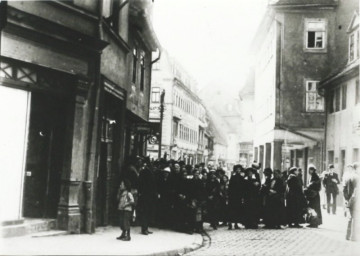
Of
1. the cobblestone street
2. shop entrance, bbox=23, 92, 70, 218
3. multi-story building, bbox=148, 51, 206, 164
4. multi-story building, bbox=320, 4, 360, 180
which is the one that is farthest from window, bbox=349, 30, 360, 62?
multi-story building, bbox=148, 51, 206, 164

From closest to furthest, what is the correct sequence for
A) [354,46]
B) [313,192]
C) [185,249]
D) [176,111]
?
[185,249] → [313,192] → [354,46] → [176,111]

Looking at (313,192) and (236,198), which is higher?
(313,192)

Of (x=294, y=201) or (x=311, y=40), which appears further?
(x=311, y=40)

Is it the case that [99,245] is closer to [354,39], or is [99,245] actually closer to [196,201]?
[196,201]

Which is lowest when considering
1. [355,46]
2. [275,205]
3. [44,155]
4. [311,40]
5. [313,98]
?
[275,205]

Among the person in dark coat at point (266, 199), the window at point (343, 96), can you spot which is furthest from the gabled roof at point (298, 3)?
the person in dark coat at point (266, 199)

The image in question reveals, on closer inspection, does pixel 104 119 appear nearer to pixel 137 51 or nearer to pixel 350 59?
pixel 137 51

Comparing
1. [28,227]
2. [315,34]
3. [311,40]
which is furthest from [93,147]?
[315,34]

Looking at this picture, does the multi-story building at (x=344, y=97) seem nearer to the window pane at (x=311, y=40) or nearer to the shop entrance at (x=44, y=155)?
the window pane at (x=311, y=40)

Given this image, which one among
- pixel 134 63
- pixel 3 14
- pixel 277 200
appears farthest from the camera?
pixel 134 63

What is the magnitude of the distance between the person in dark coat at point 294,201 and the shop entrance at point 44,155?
315 inches

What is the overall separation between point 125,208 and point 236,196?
547cm

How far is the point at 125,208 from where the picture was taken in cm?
1082

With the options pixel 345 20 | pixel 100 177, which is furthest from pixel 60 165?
pixel 345 20
